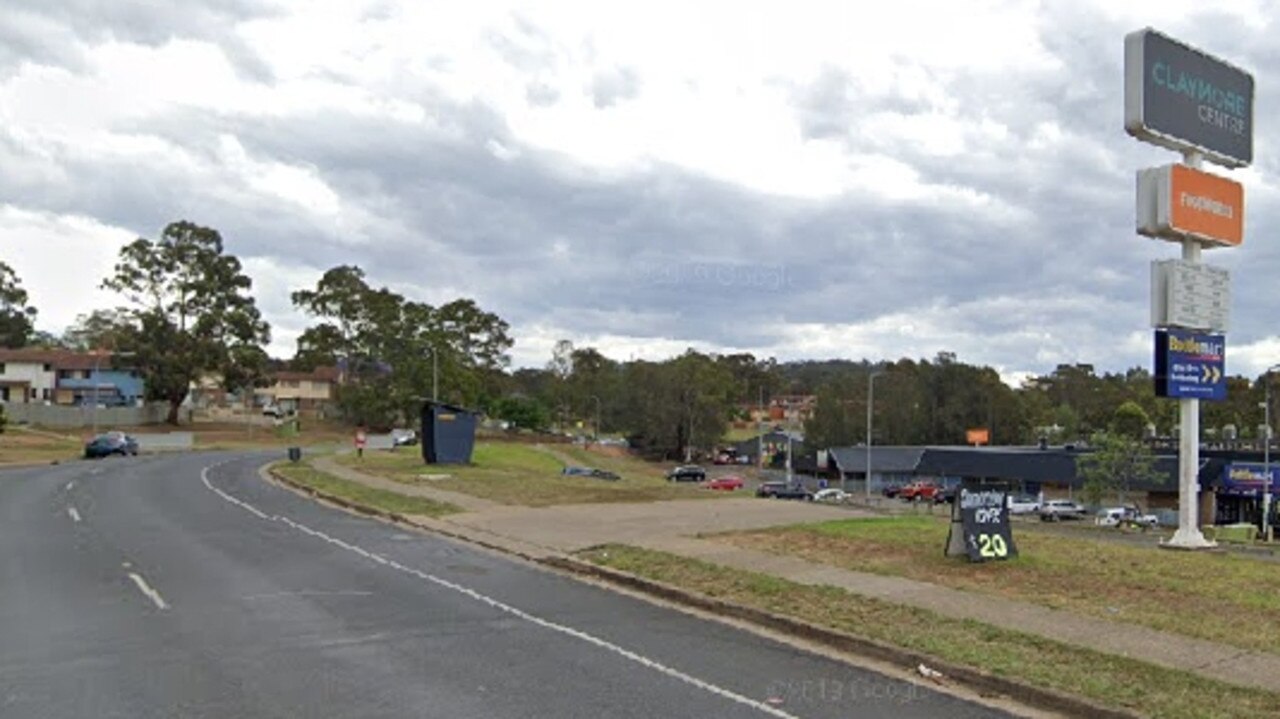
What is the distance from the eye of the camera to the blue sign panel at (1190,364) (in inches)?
746

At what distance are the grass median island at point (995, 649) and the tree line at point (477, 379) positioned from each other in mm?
72970

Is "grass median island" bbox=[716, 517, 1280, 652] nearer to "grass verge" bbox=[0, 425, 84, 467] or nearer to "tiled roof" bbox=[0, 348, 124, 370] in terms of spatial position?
"grass verge" bbox=[0, 425, 84, 467]

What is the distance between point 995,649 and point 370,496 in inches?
793

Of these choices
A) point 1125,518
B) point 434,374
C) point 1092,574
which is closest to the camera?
point 1092,574

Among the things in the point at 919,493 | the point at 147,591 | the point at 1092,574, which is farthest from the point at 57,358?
the point at 1092,574

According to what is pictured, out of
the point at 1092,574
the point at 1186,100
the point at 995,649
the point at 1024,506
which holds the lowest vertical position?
the point at 1024,506

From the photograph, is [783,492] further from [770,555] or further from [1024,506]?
[770,555]

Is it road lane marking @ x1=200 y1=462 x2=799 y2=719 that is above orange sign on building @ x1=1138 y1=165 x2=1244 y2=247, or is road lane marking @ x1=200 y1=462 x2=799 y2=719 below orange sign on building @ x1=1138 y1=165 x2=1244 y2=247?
below

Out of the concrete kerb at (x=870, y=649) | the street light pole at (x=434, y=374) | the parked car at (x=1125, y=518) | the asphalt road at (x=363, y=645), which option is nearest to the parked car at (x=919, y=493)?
the parked car at (x=1125, y=518)

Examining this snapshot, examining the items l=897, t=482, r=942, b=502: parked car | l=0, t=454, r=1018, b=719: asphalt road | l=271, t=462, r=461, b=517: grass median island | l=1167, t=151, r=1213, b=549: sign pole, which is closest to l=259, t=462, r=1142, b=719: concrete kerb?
l=0, t=454, r=1018, b=719: asphalt road

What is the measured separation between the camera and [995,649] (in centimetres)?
970

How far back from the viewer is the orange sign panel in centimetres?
1855

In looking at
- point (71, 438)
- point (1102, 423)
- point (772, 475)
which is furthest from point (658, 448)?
point (71, 438)

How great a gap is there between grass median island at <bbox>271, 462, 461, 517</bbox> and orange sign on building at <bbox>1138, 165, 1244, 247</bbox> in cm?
1419
